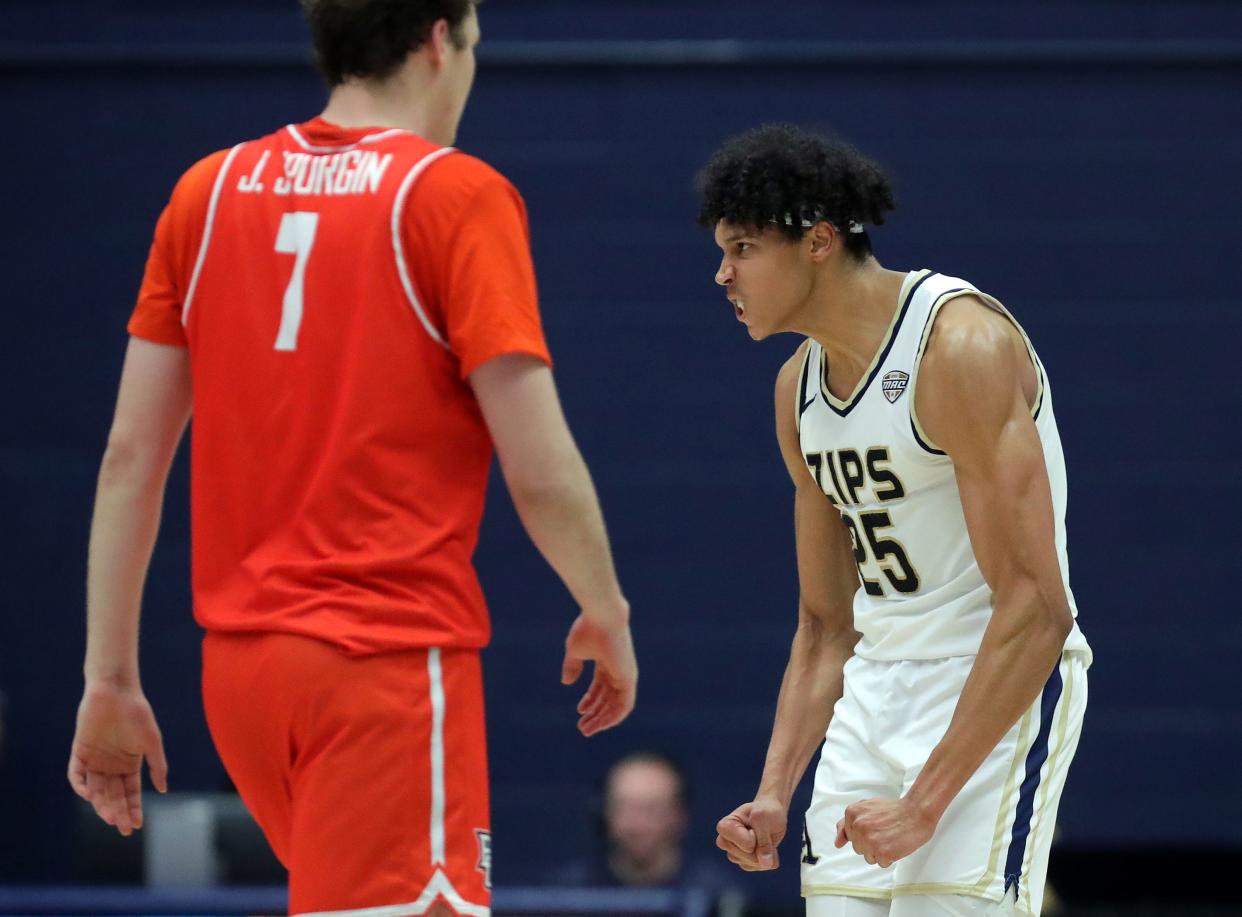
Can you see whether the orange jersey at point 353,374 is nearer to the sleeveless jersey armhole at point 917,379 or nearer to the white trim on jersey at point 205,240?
the white trim on jersey at point 205,240

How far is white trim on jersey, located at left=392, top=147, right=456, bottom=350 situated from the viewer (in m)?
2.21

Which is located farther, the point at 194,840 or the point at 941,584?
the point at 194,840

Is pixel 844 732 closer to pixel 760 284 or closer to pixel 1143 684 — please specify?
pixel 760 284

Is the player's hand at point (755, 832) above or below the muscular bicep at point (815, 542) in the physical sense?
below

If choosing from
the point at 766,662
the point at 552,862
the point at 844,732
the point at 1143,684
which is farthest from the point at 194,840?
the point at 1143,684

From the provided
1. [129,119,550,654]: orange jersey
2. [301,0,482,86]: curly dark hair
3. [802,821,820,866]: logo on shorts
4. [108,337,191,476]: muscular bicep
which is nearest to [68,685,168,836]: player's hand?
[129,119,550,654]: orange jersey

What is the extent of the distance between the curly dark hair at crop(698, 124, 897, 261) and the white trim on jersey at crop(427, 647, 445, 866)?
42.6 inches

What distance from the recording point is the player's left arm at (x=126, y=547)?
2.33m

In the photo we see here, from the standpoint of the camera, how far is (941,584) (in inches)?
114

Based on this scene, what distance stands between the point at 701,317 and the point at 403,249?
419 cm

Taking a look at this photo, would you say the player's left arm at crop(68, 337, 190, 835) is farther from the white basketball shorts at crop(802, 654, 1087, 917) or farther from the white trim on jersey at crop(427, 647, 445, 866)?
the white basketball shorts at crop(802, 654, 1087, 917)

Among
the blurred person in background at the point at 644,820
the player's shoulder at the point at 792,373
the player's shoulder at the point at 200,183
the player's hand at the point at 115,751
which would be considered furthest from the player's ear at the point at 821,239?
the blurred person in background at the point at 644,820

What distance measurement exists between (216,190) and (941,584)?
135 cm

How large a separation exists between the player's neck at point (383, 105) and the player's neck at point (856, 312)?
0.88 m
